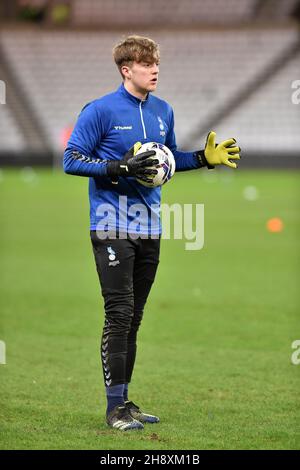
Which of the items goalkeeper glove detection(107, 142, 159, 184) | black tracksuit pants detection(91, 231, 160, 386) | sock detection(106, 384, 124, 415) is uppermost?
goalkeeper glove detection(107, 142, 159, 184)

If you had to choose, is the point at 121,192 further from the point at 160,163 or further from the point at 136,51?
the point at 136,51

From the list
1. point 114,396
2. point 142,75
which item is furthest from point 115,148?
point 114,396

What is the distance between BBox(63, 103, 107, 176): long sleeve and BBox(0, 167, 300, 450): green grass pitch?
5.44 ft

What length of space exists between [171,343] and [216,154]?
113 inches

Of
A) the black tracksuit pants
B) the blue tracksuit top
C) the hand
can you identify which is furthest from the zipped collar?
the black tracksuit pants

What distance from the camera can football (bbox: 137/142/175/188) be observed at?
620 centimetres

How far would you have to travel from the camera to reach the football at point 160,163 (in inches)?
244

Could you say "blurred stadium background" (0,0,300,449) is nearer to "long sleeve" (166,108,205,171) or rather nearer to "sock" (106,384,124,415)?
"sock" (106,384,124,415)

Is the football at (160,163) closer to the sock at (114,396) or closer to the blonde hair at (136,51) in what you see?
the blonde hair at (136,51)

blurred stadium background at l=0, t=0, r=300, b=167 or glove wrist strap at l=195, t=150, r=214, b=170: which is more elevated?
blurred stadium background at l=0, t=0, r=300, b=167

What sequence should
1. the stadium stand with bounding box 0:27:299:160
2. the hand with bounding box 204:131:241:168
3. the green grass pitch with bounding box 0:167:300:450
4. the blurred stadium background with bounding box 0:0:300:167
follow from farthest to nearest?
the stadium stand with bounding box 0:27:299:160 < the blurred stadium background with bounding box 0:0:300:167 < the hand with bounding box 204:131:241:168 < the green grass pitch with bounding box 0:167:300:450

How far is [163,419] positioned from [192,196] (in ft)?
56.2

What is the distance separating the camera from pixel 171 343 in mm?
9102

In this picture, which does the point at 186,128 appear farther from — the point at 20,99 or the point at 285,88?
the point at 20,99
